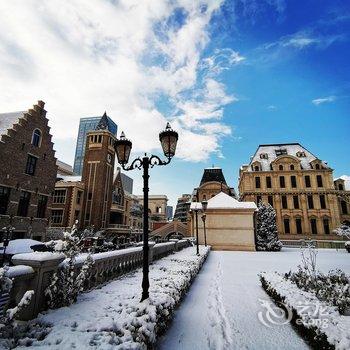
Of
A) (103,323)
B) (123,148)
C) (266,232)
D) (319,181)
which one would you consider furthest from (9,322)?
(319,181)

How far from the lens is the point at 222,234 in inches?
1128

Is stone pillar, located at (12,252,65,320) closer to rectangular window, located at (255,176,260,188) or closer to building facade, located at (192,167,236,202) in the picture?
rectangular window, located at (255,176,260,188)

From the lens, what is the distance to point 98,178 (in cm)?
4456

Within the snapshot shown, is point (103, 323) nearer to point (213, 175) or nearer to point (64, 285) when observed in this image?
point (64, 285)

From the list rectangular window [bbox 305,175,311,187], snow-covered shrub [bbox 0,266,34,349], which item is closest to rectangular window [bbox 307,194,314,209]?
rectangular window [bbox 305,175,311,187]

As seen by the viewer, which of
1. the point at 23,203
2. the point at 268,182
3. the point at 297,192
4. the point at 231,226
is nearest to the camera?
the point at 23,203

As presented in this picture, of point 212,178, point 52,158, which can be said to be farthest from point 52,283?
point 212,178

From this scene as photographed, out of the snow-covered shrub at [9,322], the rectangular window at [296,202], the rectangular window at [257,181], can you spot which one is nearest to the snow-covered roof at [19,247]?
the snow-covered shrub at [9,322]

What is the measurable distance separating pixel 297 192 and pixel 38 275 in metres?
46.8

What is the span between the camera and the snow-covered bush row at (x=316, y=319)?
3.84 metres

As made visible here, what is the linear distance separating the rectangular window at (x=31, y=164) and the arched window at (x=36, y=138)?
1370 mm

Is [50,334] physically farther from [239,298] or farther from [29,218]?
[29,218]

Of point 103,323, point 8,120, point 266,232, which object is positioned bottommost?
point 103,323

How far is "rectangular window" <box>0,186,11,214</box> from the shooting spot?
19938 mm
